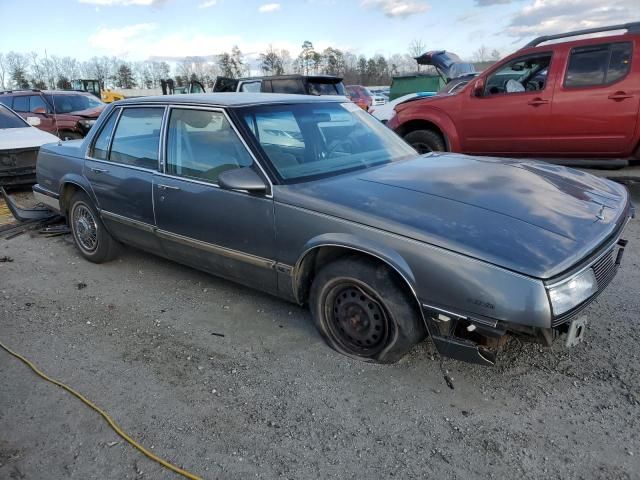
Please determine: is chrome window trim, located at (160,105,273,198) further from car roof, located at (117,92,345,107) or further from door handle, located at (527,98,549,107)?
door handle, located at (527,98,549,107)

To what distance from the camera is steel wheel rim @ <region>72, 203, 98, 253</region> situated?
15.8ft

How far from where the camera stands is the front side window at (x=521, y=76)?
261 inches

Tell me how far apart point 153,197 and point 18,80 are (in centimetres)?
6603

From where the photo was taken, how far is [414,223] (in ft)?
8.63

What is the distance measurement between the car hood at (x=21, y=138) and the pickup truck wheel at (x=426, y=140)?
5.99m

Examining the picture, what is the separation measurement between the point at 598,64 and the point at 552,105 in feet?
2.24

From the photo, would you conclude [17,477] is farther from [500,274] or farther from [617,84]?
[617,84]

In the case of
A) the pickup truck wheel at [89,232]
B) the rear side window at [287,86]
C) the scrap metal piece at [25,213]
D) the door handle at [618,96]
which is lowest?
the scrap metal piece at [25,213]

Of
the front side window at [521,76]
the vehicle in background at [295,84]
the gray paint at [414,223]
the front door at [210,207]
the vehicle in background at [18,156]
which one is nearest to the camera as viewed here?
the gray paint at [414,223]

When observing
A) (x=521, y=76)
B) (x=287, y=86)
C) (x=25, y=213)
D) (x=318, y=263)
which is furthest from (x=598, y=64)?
(x=25, y=213)

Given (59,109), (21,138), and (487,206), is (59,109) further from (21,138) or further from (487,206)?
(487,206)

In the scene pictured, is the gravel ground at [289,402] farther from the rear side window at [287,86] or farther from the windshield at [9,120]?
the rear side window at [287,86]

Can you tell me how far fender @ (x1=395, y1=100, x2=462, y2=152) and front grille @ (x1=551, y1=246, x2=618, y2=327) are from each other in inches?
182

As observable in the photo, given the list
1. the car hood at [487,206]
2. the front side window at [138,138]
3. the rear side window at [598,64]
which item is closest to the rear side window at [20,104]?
the front side window at [138,138]
